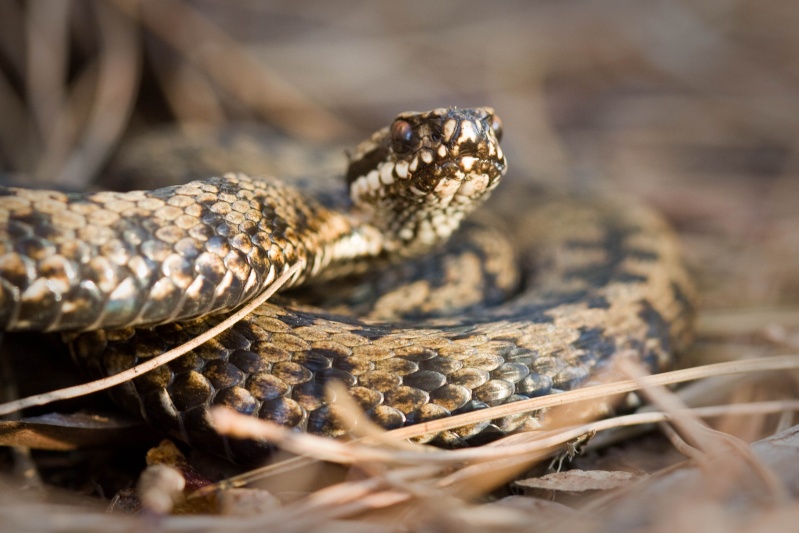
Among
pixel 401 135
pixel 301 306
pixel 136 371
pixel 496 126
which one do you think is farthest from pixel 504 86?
pixel 136 371

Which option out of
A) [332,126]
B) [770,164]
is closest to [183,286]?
[332,126]

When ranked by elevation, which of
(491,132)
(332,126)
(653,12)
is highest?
(653,12)

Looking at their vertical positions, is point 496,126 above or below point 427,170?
above

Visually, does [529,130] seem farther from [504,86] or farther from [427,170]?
[427,170]

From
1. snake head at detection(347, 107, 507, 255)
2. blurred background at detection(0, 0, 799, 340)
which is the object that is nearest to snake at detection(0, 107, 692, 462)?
snake head at detection(347, 107, 507, 255)

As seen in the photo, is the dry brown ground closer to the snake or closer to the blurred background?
the blurred background

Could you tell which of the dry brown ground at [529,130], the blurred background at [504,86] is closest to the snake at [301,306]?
the dry brown ground at [529,130]

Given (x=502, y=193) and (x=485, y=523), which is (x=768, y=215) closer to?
(x=502, y=193)
